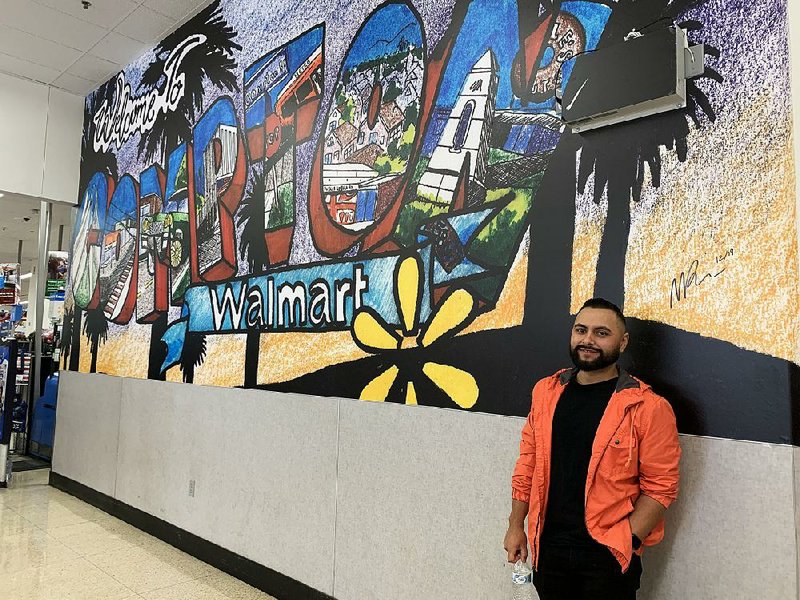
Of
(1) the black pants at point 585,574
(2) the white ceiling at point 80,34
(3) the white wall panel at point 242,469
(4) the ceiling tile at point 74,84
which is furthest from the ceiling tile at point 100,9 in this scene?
(1) the black pants at point 585,574

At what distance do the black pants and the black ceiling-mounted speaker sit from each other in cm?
145

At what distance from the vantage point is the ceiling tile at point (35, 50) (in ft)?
17.2

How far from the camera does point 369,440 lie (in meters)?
3.06

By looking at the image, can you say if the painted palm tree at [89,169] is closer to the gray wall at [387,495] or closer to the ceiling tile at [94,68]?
the ceiling tile at [94,68]

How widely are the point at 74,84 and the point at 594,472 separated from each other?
643 cm

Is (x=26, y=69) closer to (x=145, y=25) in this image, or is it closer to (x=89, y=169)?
(x=89, y=169)

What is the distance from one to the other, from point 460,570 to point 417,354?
0.93 metres

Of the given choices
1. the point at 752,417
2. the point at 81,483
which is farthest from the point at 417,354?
the point at 81,483

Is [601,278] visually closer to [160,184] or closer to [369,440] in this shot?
[369,440]

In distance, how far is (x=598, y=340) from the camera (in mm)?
1992

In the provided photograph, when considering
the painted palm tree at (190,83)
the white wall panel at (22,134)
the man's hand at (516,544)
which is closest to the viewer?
the man's hand at (516,544)

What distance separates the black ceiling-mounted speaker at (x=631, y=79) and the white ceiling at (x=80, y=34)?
3.49 m

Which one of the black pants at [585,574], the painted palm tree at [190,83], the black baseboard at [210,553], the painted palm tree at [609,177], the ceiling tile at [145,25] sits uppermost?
the ceiling tile at [145,25]

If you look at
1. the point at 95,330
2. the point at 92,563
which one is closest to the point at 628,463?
the point at 92,563
